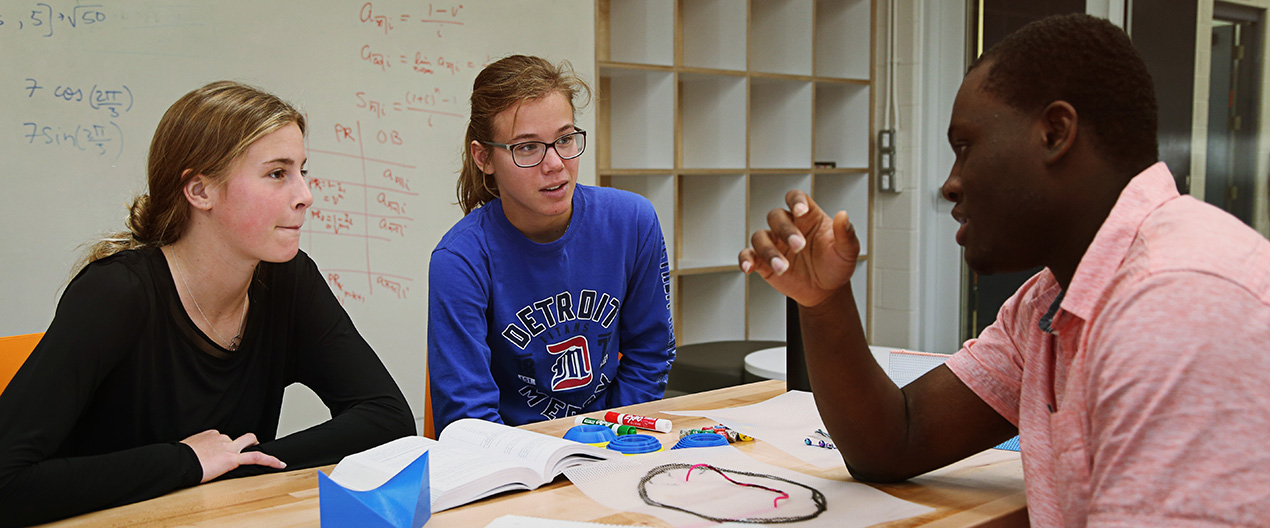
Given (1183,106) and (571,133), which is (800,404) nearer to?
(571,133)

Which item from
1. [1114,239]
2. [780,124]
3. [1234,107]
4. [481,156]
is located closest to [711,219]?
[780,124]

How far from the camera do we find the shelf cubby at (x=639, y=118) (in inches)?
138

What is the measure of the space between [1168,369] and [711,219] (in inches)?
128

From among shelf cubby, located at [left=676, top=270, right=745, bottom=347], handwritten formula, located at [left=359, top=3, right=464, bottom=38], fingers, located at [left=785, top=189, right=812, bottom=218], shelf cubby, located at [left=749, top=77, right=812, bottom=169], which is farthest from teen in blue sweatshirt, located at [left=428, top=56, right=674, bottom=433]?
shelf cubby, located at [left=749, top=77, right=812, bottom=169]

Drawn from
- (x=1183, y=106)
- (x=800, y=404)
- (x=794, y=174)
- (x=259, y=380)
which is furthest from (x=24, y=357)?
(x=1183, y=106)

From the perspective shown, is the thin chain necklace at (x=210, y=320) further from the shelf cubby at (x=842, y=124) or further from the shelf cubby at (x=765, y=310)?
the shelf cubby at (x=842, y=124)

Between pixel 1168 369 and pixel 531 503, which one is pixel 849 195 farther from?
pixel 1168 369

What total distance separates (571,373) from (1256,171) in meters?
2.64

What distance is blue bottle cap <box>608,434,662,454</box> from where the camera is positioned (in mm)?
1339

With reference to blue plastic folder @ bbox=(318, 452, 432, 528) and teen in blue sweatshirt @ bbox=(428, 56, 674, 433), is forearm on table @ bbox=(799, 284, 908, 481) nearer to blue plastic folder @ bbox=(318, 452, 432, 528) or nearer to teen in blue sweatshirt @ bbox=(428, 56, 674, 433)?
blue plastic folder @ bbox=(318, 452, 432, 528)

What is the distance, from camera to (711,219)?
12.9 feet

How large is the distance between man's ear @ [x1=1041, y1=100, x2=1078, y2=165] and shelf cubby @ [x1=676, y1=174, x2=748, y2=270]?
283 centimetres

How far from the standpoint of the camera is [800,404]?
5.31 ft

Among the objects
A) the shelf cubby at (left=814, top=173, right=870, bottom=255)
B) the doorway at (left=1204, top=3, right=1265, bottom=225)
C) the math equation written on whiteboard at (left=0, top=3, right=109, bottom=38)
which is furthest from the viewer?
the shelf cubby at (left=814, top=173, right=870, bottom=255)
